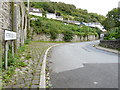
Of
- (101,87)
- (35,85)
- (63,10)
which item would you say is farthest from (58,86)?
(63,10)

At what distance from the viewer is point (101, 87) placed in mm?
3289

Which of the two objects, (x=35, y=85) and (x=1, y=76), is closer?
(x=35, y=85)

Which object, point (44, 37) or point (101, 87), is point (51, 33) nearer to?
point (44, 37)

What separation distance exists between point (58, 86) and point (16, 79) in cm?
145

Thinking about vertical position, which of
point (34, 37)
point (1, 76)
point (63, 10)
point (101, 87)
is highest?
point (63, 10)

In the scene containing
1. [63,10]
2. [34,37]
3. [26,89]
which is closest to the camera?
[26,89]

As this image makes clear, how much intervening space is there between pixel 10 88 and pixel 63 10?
307 feet

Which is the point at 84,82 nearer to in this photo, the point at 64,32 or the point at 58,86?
the point at 58,86

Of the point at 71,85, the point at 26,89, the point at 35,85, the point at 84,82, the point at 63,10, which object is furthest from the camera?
the point at 63,10

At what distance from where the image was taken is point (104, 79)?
387cm

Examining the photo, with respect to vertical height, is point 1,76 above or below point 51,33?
below

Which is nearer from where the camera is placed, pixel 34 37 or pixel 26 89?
pixel 26 89

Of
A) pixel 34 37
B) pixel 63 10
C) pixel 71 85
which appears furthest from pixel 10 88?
pixel 63 10

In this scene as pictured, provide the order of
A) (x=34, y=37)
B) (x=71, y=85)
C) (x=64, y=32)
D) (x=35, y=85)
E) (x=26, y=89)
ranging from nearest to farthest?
(x=26, y=89), (x=35, y=85), (x=71, y=85), (x=34, y=37), (x=64, y=32)
